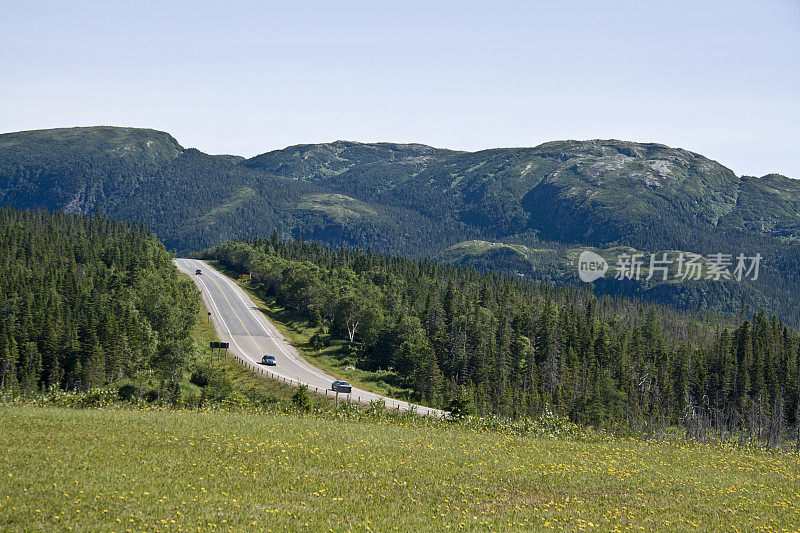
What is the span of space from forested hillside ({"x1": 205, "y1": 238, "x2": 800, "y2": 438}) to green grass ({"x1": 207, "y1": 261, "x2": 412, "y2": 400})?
2771 millimetres

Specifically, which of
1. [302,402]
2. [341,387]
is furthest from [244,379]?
[302,402]

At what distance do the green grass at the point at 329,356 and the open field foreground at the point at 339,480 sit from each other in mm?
67419

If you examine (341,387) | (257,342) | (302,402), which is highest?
(302,402)

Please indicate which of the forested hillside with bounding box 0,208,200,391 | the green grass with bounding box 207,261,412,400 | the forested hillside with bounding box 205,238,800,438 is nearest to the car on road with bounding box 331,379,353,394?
the green grass with bounding box 207,261,412,400

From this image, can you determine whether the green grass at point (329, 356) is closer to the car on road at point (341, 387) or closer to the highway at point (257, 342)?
the highway at point (257, 342)

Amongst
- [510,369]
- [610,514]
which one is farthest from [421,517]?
[510,369]

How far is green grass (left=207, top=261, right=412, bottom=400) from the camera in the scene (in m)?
112

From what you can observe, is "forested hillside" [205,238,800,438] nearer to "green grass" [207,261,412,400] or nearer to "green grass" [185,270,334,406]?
"green grass" [207,261,412,400]

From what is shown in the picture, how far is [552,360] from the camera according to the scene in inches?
5556

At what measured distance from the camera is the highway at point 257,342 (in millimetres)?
90637

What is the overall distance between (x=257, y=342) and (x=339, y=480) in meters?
106

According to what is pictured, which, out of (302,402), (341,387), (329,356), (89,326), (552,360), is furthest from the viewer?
(552,360)

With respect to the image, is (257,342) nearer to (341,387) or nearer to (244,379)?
(244,379)

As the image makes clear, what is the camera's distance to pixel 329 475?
26297 millimetres
